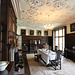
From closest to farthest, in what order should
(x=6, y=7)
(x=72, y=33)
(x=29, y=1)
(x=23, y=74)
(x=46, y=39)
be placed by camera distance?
(x=6, y=7) < (x=29, y=1) < (x=23, y=74) < (x=72, y=33) < (x=46, y=39)

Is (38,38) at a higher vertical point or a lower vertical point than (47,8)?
lower

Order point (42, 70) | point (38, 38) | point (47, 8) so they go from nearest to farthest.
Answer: point (47, 8)
point (42, 70)
point (38, 38)

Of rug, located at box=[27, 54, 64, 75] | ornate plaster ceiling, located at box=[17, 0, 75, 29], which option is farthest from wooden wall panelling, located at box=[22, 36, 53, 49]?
rug, located at box=[27, 54, 64, 75]

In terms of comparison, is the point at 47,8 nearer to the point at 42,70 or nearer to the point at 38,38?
the point at 42,70

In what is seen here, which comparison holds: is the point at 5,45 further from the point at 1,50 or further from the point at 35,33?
the point at 35,33

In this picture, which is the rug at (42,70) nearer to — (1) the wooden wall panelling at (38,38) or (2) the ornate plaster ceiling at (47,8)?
(2) the ornate plaster ceiling at (47,8)

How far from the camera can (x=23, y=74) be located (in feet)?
9.03

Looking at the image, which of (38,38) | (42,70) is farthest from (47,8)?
(38,38)

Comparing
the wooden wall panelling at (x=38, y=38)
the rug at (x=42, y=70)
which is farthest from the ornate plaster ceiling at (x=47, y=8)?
the wooden wall panelling at (x=38, y=38)

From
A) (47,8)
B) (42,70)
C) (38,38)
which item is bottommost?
(42,70)

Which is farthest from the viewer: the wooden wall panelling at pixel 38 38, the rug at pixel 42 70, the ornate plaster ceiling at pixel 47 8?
the wooden wall panelling at pixel 38 38

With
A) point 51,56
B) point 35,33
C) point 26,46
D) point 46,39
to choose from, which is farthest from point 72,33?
point 26,46

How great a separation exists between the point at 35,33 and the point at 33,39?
978 millimetres

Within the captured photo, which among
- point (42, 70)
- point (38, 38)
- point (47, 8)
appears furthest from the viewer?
point (38, 38)
